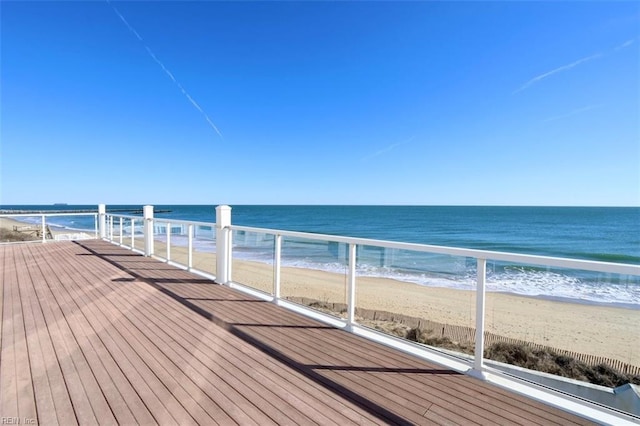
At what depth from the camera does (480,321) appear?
1.94 m

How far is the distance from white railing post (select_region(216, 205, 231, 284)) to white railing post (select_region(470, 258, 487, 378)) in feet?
10.4

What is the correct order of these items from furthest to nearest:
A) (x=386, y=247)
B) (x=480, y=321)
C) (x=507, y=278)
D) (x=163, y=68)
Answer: (x=163, y=68)
(x=386, y=247)
(x=507, y=278)
(x=480, y=321)

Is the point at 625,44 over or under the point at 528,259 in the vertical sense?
over

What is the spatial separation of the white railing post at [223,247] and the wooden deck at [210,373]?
2.86 feet

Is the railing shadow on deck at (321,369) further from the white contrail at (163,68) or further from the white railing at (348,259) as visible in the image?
the white contrail at (163,68)

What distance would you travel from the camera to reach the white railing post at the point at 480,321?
1.91 meters

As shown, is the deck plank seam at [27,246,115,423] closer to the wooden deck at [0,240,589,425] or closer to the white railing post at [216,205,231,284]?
the wooden deck at [0,240,589,425]

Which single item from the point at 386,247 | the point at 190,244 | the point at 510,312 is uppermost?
the point at 386,247

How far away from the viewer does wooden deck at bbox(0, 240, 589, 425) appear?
56.8 inches

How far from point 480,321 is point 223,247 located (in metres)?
3.27

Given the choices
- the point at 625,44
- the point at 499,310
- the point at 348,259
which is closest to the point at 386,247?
the point at 348,259

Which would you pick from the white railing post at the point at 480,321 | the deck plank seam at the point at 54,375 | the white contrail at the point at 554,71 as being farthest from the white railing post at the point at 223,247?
the white contrail at the point at 554,71

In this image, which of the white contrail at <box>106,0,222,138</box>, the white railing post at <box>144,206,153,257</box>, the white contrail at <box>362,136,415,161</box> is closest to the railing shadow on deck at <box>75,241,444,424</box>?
the white railing post at <box>144,206,153,257</box>

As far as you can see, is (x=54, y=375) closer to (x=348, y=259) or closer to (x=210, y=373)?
(x=210, y=373)
